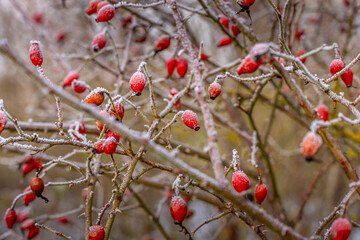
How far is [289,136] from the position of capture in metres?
4.74

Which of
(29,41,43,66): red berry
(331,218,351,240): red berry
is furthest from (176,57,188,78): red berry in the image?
(331,218,351,240): red berry

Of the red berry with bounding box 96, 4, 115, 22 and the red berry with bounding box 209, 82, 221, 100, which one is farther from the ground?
the red berry with bounding box 96, 4, 115, 22

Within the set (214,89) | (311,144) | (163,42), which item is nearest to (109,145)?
(214,89)

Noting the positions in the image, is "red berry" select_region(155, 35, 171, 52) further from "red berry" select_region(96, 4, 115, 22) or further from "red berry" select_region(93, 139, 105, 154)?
"red berry" select_region(93, 139, 105, 154)

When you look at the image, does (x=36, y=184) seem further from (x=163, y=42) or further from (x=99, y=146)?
(x=163, y=42)

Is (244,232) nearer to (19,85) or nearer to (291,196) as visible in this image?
(291,196)

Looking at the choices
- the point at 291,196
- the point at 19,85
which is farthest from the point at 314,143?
the point at 19,85

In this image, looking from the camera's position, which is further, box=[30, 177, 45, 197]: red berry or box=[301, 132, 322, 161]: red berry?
box=[30, 177, 45, 197]: red berry

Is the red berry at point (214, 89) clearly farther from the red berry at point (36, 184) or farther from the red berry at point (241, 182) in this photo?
the red berry at point (36, 184)

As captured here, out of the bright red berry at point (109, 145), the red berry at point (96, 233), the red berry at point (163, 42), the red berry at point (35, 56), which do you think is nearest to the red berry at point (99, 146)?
the bright red berry at point (109, 145)

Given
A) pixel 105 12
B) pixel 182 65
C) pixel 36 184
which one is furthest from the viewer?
pixel 182 65

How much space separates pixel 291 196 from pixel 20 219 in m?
4.25

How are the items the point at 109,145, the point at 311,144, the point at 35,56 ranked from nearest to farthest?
1. the point at 311,144
2. the point at 109,145
3. the point at 35,56

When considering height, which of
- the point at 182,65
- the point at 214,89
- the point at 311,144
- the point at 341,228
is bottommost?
the point at 341,228
